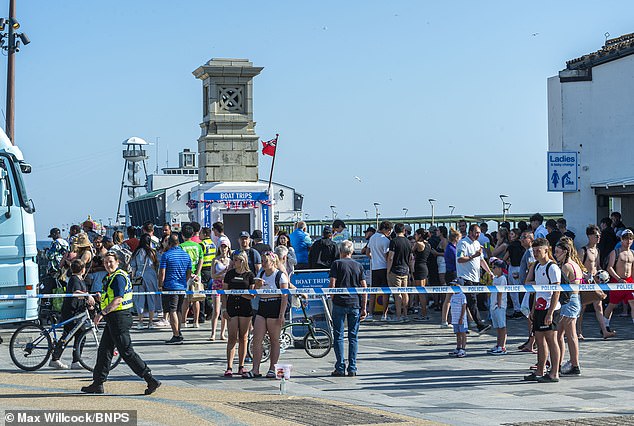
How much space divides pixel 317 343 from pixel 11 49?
17.2 m

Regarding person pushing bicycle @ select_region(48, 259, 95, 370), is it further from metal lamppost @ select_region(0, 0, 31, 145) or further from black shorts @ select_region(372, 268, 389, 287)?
metal lamppost @ select_region(0, 0, 31, 145)

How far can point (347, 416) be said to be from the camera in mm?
10453

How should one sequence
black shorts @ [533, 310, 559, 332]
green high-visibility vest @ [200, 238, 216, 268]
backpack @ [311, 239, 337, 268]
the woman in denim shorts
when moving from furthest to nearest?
backpack @ [311, 239, 337, 268] → green high-visibility vest @ [200, 238, 216, 268] → the woman in denim shorts → black shorts @ [533, 310, 559, 332]

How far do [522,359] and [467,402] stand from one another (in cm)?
393

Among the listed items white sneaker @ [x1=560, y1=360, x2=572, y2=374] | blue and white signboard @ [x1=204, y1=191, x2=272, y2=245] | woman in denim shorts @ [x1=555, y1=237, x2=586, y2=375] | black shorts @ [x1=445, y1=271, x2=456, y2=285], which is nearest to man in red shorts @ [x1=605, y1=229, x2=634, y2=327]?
black shorts @ [x1=445, y1=271, x2=456, y2=285]

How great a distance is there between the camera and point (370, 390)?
41.1 ft

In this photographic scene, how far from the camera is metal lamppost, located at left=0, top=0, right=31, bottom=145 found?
29156 mm

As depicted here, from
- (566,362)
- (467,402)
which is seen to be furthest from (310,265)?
(467,402)

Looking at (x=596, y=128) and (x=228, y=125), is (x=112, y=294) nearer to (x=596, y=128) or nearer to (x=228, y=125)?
(x=228, y=125)

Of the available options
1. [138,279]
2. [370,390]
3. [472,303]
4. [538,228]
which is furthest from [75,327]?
[538,228]

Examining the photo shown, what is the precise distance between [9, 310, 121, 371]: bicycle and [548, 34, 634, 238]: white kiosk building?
14083mm

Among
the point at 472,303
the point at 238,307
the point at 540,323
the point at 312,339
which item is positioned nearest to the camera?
the point at 540,323

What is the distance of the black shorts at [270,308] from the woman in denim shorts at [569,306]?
347 cm

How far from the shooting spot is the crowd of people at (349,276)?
43.6 feet
